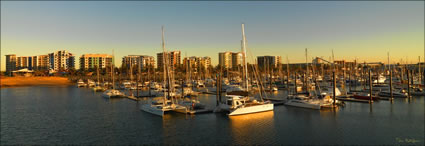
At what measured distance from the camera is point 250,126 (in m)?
32.5

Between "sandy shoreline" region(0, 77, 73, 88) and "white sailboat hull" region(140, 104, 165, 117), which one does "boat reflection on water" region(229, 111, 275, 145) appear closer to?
"white sailboat hull" region(140, 104, 165, 117)

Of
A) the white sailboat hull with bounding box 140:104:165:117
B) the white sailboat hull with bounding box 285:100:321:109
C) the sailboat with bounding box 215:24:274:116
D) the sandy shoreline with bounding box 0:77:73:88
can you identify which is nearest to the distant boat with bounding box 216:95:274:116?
the sailboat with bounding box 215:24:274:116

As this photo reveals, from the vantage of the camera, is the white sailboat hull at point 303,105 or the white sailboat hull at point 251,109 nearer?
the white sailboat hull at point 251,109

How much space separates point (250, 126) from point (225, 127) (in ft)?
10.0

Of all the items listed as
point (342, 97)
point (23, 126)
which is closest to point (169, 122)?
point (23, 126)

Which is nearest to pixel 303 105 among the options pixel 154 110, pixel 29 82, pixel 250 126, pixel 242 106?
pixel 242 106

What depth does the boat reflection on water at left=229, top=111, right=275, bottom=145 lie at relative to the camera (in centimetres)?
2777

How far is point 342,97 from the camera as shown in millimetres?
53906

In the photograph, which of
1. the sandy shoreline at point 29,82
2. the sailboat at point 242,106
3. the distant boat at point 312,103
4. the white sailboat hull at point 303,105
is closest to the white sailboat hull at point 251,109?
the sailboat at point 242,106

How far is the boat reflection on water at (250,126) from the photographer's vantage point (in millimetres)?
27767

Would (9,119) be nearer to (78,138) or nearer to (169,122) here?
(78,138)

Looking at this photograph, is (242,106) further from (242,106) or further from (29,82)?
(29,82)

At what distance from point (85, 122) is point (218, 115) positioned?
18.7 m

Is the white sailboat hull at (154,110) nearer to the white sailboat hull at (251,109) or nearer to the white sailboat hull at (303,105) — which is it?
the white sailboat hull at (251,109)
